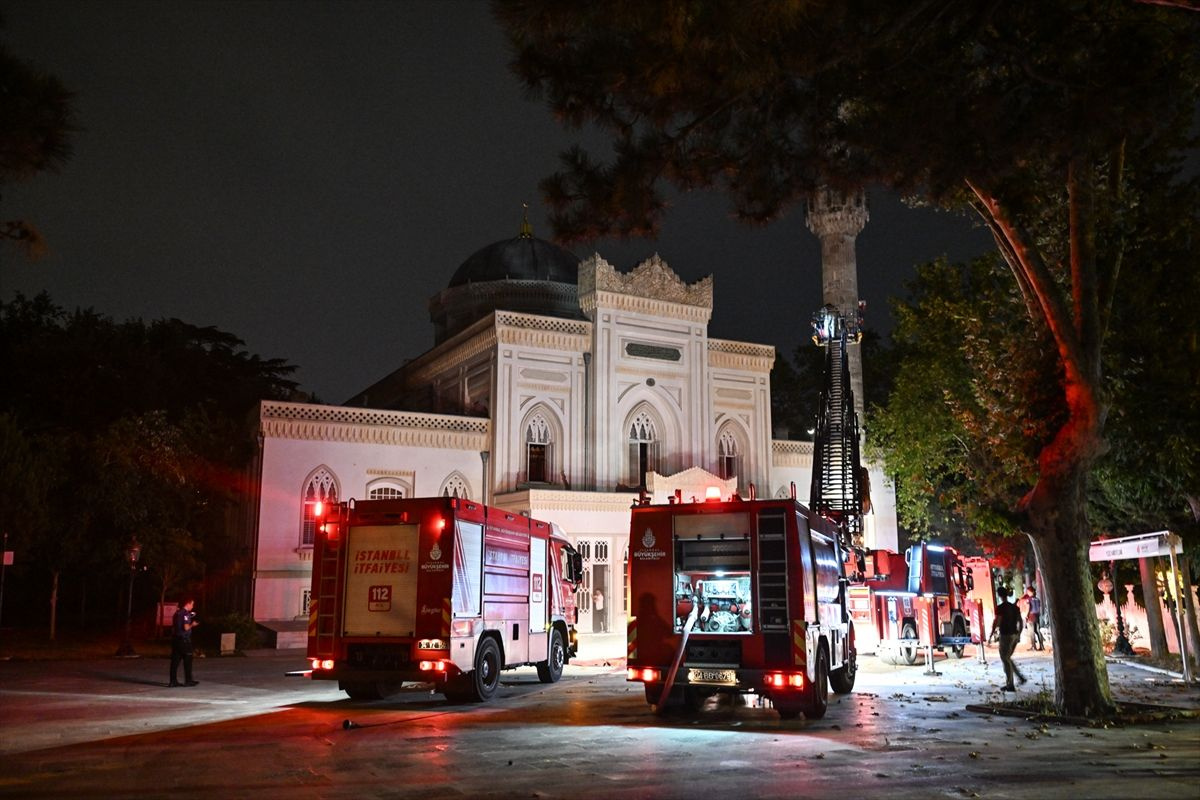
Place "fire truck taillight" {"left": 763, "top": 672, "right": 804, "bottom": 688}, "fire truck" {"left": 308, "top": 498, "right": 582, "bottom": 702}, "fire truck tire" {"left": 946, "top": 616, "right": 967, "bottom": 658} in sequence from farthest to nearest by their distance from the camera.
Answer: "fire truck tire" {"left": 946, "top": 616, "right": 967, "bottom": 658}, "fire truck" {"left": 308, "top": 498, "right": 582, "bottom": 702}, "fire truck taillight" {"left": 763, "top": 672, "right": 804, "bottom": 688}

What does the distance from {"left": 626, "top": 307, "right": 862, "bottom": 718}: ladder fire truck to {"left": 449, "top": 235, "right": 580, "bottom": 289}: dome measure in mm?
30557

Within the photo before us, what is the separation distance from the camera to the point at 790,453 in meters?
40.8

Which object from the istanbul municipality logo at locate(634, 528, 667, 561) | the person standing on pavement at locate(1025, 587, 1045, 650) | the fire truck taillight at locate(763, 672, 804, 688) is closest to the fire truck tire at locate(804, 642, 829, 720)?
the fire truck taillight at locate(763, 672, 804, 688)

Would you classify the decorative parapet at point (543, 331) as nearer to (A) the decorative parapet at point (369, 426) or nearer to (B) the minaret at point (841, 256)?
(A) the decorative parapet at point (369, 426)

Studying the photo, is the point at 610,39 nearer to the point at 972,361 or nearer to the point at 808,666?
the point at 808,666

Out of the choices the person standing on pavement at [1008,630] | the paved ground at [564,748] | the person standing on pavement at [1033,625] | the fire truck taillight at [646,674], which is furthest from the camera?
the person standing on pavement at [1033,625]

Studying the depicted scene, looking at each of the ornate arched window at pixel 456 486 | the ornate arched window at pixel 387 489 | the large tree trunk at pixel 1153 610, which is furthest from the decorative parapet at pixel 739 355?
the large tree trunk at pixel 1153 610

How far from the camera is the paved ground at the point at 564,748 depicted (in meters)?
8.55

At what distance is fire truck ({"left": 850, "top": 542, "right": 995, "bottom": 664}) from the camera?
73.9 ft

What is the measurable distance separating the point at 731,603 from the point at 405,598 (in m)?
4.78

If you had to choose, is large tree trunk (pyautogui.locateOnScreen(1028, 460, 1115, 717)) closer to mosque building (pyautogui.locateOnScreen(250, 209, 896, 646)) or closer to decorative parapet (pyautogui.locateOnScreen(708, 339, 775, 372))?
mosque building (pyautogui.locateOnScreen(250, 209, 896, 646))

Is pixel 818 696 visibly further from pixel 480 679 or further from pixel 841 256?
pixel 841 256

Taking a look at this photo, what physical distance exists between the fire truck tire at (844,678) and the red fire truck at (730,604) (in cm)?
194

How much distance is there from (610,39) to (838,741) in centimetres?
787
